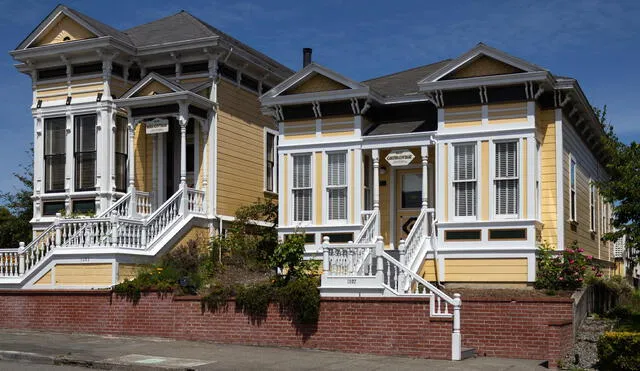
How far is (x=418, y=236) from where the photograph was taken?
73.1 ft

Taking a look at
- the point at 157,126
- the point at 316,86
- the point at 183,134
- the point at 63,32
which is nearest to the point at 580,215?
the point at 316,86

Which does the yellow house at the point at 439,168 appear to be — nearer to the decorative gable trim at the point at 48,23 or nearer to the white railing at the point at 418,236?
the white railing at the point at 418,236

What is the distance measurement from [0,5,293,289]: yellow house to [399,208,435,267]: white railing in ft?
23.8

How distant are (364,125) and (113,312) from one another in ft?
28.0

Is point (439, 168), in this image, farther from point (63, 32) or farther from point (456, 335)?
point (63, 32)

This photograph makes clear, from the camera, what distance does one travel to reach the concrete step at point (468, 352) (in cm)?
1767

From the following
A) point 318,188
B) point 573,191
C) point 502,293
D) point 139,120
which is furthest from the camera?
point 139,120

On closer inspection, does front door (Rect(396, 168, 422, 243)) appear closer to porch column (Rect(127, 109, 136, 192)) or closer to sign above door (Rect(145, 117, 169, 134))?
sign above door (Rect(145, 117, 169, 134))

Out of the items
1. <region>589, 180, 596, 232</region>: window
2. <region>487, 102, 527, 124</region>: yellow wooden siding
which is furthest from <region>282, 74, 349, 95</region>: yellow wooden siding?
<region>589, 180, 596, 232</region>: window

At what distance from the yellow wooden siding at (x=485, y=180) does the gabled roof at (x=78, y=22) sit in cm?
1217

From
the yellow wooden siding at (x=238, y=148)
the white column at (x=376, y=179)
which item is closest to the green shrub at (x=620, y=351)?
the white column at (x=376, y=179)

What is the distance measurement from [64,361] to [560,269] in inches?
463

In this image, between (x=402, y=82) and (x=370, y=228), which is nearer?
(x=370, y=228)

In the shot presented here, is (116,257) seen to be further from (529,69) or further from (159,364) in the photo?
(529,69)
